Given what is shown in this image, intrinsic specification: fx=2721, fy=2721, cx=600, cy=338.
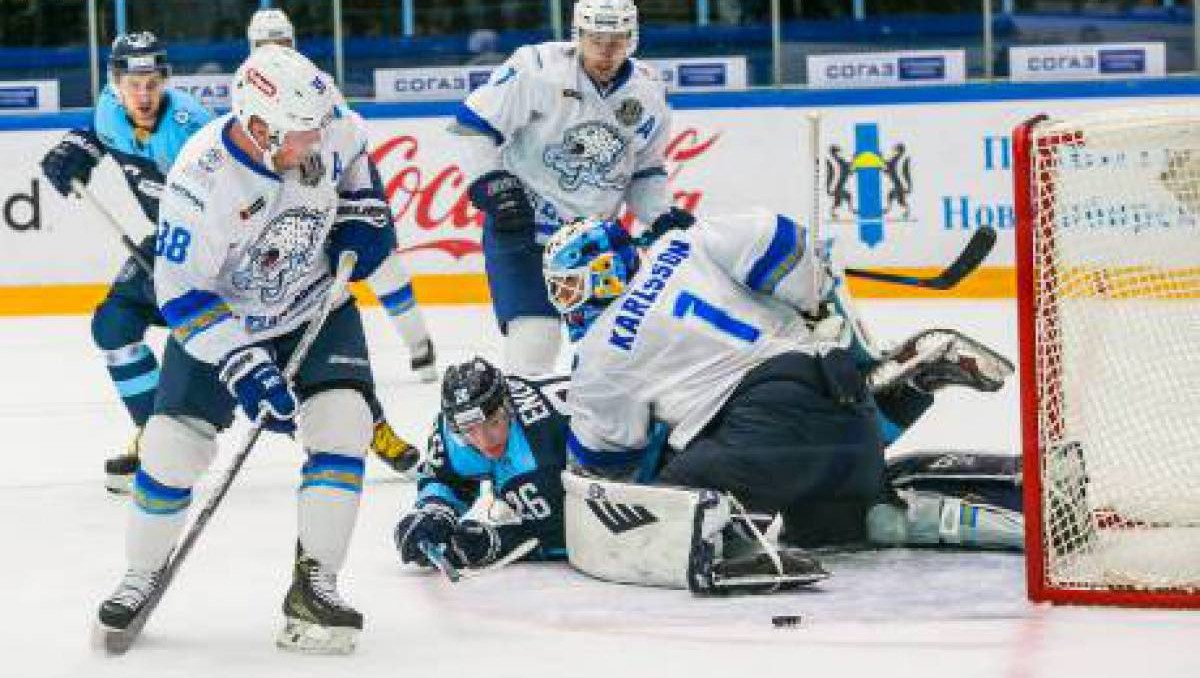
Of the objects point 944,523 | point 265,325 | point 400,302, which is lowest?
point 944,523

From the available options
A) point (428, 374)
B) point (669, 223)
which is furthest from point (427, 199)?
point (669, 223)

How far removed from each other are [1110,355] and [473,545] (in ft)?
4.25

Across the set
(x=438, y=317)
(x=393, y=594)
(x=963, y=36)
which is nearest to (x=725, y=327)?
(x=393, y=594)

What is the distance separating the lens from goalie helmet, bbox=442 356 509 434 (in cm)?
527

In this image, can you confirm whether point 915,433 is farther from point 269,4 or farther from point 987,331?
point 269,4

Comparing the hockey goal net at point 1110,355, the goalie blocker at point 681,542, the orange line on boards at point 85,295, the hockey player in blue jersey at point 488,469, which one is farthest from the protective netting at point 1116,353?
the orange line on boards at point 85,295

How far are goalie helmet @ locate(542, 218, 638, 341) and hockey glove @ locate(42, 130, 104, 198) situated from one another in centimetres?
191

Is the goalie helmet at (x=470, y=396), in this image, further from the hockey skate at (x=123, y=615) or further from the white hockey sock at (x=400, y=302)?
the white hockey sock at (x=400, y=302)

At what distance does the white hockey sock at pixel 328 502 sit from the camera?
15.7 ft

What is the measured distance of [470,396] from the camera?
17.3ft

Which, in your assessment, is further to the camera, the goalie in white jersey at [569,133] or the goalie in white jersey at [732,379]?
the goalie in white jersey at [569,133]

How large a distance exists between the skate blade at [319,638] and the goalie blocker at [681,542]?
638 mm

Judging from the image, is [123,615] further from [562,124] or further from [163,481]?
[562,124]

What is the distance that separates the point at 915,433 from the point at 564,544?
1.96 m
